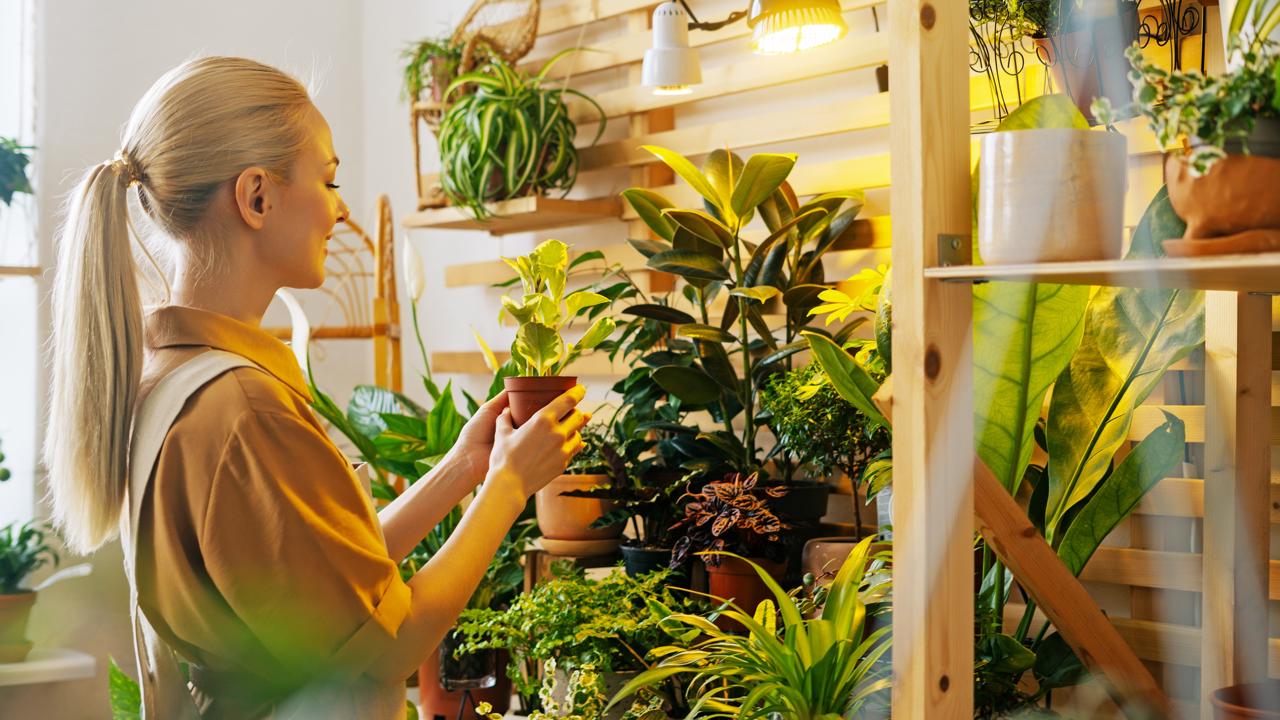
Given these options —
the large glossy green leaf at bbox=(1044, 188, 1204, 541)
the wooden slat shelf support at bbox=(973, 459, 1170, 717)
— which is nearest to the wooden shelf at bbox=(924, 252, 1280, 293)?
the wooden slat shelf support at bbox=(973, 459, 1170, 717)

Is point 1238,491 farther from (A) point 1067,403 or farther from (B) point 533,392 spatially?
(B) point 533,392

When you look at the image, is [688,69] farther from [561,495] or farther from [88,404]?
[88,404]

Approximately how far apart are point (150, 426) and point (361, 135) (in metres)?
2.87

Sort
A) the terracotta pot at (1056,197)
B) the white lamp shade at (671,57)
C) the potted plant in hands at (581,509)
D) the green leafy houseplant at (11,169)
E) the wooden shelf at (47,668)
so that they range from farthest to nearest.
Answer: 1. the green leafy houseplant at (11,169)
2. the wooden shelf at (47,668)
3. the white lamp shade at (671,57)
4. the potted plant in hands at (581,509)
5. the terracotta pot at (1056,197)

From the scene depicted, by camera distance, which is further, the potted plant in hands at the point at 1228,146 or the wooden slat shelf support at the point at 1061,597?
the wooden slat shelf support at the point at 1061,597

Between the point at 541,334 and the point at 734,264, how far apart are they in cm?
65

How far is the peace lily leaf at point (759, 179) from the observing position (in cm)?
215

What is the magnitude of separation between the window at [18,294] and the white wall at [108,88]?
0.11ft

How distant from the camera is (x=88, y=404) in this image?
1349mm

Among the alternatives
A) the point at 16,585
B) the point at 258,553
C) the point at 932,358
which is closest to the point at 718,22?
the point at 932,358

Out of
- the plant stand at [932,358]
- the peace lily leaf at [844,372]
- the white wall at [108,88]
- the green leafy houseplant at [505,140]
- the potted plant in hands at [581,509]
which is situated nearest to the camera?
the plant stand at [932,358]

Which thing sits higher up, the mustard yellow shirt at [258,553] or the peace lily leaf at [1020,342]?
the peace lily leaf at [1020,342]

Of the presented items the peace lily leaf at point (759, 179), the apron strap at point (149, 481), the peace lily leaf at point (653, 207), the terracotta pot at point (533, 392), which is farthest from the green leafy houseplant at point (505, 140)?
the apron strap at point (149, 481)

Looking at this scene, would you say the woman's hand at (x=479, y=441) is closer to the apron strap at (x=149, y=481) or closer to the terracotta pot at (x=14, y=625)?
the apron strap at (x=149, y=481)
